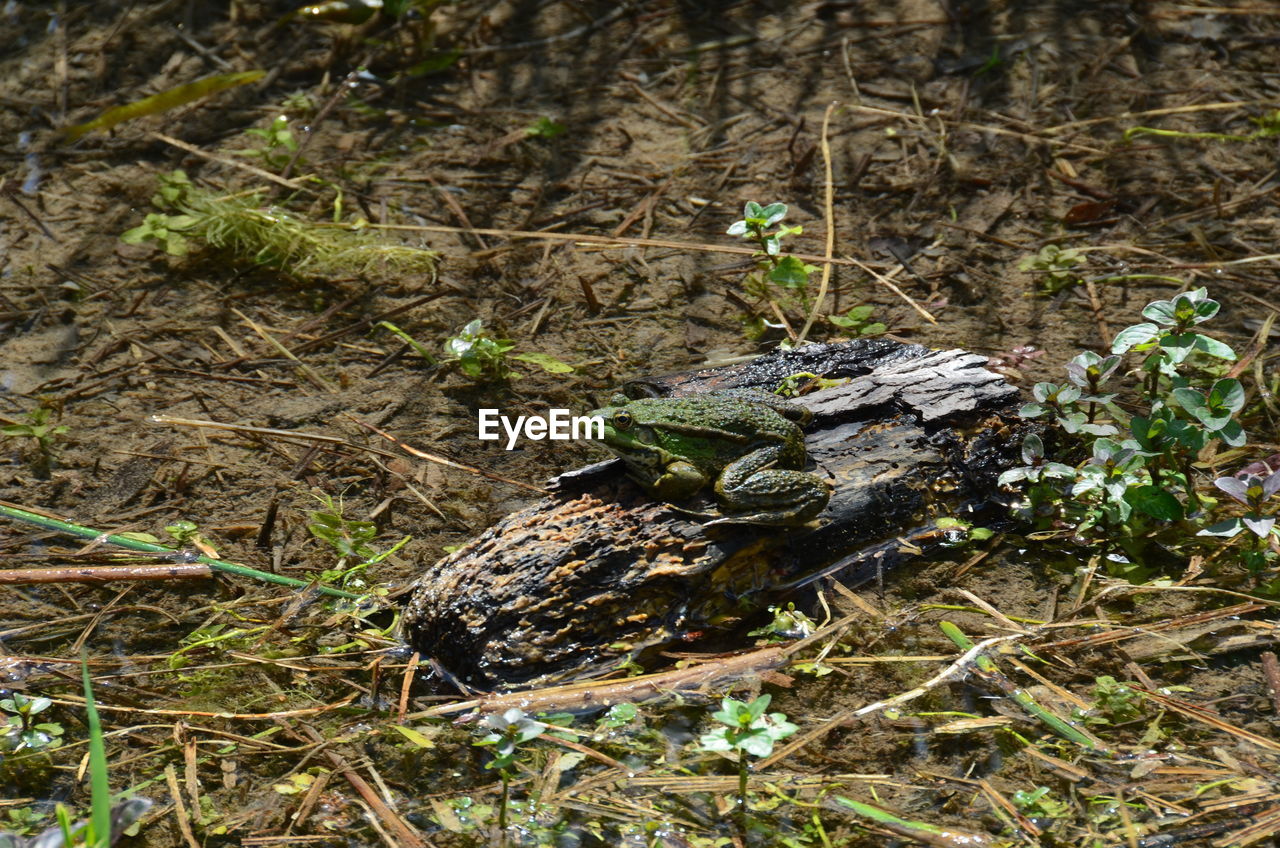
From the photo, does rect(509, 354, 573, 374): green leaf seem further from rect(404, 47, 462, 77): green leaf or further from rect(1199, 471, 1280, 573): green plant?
rect(404, 47, 462, 77): green leaf

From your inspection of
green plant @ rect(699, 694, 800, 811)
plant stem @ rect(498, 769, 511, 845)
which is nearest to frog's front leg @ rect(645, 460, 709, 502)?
green plant @ rect(699, 694, 800, 811)

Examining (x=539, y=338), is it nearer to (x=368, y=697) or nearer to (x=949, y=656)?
(x=368, y=697)

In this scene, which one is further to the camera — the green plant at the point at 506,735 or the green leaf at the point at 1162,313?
the green leaf at the point at 1162,313

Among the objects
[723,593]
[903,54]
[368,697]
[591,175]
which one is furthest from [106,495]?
[903,54]

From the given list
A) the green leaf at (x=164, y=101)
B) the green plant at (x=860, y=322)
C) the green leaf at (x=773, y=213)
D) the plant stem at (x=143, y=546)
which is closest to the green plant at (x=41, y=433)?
the plant stem at (x=143, y=546)

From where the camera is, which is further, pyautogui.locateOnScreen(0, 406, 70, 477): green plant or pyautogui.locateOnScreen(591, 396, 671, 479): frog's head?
pyautogui.locateOnScreen(0, 406, 70, 477): green plant

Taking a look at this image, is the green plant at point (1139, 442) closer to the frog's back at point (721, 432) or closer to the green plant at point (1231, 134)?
the frog's back at point (721, 432)

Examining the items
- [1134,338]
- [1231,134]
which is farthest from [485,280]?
[1231,134]
